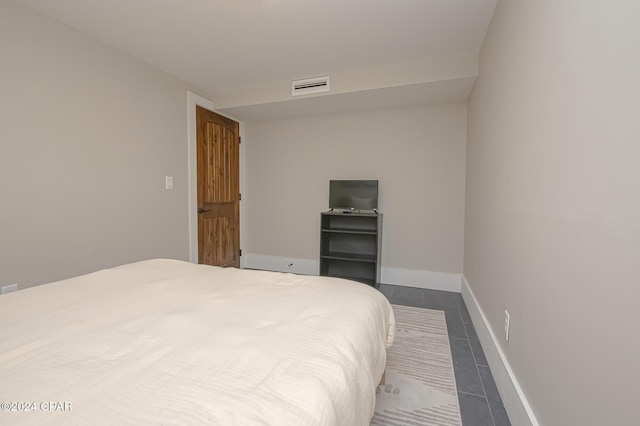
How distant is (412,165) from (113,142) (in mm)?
3148

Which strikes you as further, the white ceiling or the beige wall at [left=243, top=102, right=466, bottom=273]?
the beige wall at [left=243, top=102, right=466, bottom=273]

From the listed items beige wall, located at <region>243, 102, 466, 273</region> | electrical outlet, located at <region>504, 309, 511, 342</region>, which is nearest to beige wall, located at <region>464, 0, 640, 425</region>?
electrical outlet, located at <region>504, 309, 511, 342</region>

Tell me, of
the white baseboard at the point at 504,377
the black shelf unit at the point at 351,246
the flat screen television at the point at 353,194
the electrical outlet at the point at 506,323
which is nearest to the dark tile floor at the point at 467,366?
the white baseboard at the point at 504,377

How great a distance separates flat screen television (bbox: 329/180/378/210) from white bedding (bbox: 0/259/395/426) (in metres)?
2.13

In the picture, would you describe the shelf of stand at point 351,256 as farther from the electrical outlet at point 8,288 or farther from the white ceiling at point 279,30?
the electrical outlet at point 8,288

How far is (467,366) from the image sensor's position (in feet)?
5.68

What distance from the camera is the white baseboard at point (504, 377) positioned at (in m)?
1.16

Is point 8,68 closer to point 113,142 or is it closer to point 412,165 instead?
point 113,142

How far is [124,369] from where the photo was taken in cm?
69

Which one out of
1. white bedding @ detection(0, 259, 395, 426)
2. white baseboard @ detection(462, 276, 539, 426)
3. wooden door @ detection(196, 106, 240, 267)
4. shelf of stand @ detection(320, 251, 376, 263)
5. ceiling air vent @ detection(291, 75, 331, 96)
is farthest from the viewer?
wooden door @ detection(196, 106, 240, 267)

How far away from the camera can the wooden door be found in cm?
338

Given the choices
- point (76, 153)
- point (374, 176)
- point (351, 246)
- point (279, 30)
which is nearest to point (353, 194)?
point (374, 176)

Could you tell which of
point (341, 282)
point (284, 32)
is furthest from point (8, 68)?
point (341, 282)

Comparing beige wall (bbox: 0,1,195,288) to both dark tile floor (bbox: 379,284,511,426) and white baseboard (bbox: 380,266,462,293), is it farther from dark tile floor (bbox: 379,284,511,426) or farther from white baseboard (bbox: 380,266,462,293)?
dark tile floor (bbox: 379,284,511,426)
